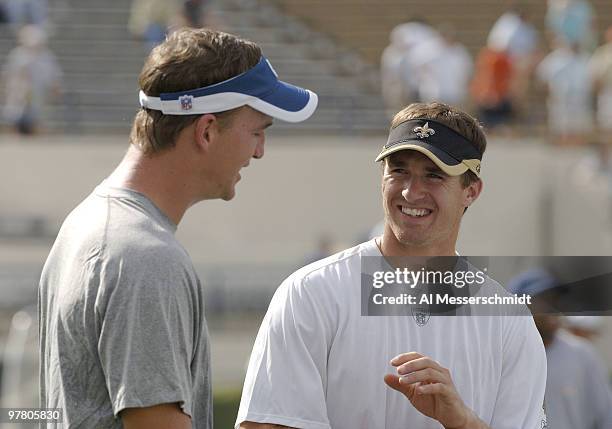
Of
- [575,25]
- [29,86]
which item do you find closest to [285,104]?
[29,86]

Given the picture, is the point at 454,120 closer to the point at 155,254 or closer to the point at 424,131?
the point at 424,131

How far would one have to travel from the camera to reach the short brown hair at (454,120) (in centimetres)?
318

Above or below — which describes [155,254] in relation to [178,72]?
below

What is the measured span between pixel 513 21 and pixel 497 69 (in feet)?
3.95

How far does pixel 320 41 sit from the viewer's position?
66.9 feet

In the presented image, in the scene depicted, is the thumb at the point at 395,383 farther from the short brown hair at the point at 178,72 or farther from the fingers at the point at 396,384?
the short brown hair at the point at 178,72

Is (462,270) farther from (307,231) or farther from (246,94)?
(307,231)

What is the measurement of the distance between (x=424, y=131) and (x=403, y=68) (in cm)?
1404

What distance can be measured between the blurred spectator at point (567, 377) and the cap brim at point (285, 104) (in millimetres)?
1189

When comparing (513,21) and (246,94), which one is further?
(513,21)

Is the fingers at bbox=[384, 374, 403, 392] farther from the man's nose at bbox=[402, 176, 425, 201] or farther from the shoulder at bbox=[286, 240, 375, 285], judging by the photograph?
the man's nose at bbox=[402, 176, 425, 201]

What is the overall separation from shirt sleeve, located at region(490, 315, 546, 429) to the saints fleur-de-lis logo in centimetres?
49

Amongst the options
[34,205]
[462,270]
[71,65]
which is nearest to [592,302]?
[462,270]

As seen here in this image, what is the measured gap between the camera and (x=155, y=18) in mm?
17891
